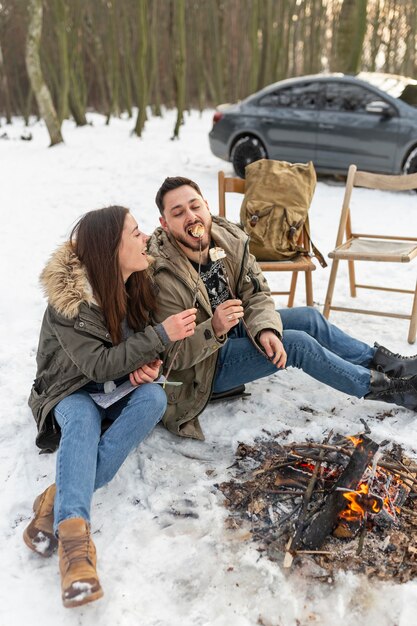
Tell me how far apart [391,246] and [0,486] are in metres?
3.13

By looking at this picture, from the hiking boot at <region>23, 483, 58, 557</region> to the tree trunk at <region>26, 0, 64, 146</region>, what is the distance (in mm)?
10621

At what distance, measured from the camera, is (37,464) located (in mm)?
2770

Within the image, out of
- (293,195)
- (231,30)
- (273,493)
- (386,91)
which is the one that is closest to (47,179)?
(386,91)

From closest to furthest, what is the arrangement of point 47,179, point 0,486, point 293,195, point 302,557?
1. point 302,557
2. point 0,486
3. point 293,195
4. point 47,179

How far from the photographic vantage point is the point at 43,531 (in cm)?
224

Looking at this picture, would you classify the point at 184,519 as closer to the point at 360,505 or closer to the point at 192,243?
the point at 360,505

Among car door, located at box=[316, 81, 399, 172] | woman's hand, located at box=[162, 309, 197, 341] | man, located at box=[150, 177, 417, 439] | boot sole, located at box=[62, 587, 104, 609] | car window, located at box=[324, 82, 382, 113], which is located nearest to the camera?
boot sole, located at box=[62, 587, 104, 609]

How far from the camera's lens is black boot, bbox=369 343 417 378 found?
321 centimetres

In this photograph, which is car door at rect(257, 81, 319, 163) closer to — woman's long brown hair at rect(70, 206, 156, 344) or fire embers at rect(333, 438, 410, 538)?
woman's long brown hair at rect(70, 206, 156, 344)

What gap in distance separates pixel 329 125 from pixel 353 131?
0.39 meters

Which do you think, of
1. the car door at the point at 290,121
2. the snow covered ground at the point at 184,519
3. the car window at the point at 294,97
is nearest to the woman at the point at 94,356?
the snow covered ground at the point at 184,519

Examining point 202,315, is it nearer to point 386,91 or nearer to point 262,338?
point 262,338

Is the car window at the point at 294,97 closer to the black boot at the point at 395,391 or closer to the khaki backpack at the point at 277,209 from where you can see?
the khaki backpack at the point at 277,209

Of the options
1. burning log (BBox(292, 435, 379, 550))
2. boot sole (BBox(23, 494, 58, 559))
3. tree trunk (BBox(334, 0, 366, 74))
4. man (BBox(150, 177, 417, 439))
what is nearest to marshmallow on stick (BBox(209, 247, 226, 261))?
man (BBox(150, 177, 417, 439))
